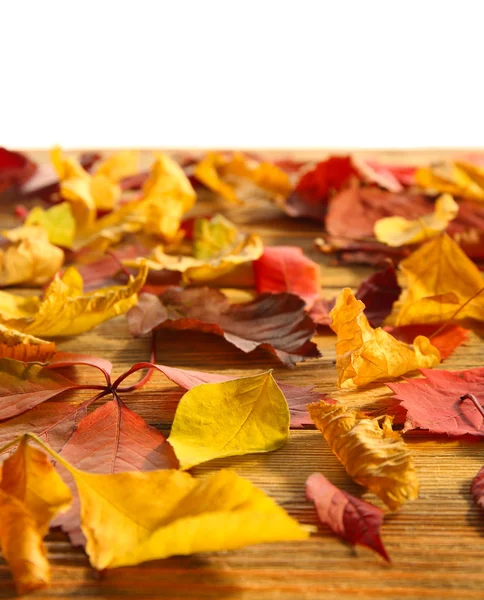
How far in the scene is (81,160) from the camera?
0.86m

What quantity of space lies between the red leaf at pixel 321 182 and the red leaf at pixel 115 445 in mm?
399

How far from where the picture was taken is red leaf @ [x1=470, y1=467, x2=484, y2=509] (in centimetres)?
33

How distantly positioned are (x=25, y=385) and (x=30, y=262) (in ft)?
0.65

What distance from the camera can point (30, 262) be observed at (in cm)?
57

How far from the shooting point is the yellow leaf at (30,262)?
57 cm

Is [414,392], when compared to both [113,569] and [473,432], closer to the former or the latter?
[473,432]

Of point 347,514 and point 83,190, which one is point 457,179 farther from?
point 347,514

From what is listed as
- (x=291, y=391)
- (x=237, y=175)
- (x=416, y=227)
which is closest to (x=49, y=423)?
(x=291, y=391)

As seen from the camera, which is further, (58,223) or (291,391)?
(58,223)
